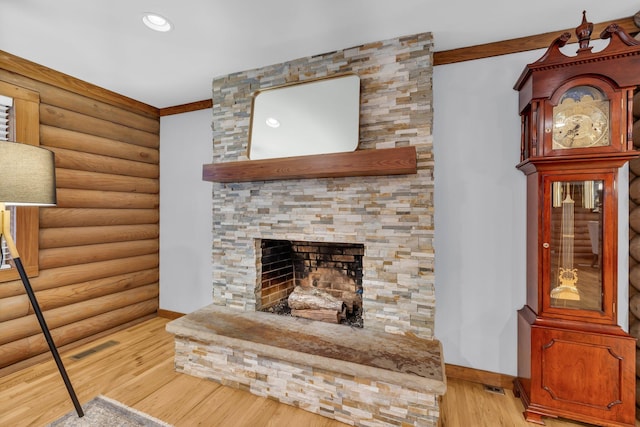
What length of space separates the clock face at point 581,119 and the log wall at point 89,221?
3974 millimetres

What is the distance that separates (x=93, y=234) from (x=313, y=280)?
230 centimetres

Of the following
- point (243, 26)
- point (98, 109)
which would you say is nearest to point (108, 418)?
point (243, 26)

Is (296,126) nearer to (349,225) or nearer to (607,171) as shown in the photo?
(349,225)

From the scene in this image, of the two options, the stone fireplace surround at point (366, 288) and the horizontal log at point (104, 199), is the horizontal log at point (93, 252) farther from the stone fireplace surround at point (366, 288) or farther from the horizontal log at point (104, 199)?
the stone fireplace surround at point (366, 288)

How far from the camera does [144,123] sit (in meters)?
A: 3.57

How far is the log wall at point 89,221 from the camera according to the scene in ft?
8.45

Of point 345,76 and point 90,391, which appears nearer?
point 90,391

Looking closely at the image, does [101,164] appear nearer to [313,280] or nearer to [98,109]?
[98,109]

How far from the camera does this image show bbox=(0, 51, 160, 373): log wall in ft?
8.45

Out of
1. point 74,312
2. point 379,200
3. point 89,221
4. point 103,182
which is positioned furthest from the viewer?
point 103,182

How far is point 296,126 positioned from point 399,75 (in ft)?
2.91

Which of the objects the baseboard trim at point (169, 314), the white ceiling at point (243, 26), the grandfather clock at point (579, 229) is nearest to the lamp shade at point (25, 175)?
the white ceiling at point (243, 26)

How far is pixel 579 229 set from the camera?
75.5 inches

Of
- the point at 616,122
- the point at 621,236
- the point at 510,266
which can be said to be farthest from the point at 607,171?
the point at 510,266
